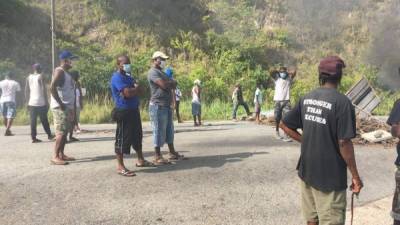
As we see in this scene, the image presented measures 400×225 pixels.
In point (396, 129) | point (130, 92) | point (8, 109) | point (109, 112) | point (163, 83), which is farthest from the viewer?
point (109, 112)

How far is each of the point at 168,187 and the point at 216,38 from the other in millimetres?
22362

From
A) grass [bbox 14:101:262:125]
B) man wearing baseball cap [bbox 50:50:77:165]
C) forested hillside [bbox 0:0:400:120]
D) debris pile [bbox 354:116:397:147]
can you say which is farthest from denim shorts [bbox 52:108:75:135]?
forested hillside [bbox 0:0:400:120]

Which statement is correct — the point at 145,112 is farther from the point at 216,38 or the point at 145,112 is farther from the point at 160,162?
the point at 160,162

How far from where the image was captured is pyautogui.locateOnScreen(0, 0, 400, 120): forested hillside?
77.7ft

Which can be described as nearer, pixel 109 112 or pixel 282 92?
pixel 282 92

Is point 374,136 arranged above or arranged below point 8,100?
below

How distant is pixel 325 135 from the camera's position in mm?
3465

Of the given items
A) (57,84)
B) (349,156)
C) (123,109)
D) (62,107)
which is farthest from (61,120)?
(349,156)

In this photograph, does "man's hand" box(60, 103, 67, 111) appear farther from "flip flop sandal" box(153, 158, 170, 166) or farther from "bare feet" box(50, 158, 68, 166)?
"flip flop sandal" box(153, 158, 170, 166)

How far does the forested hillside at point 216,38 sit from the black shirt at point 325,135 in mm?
17451

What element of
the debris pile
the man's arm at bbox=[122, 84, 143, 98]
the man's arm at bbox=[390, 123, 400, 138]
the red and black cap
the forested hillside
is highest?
the forested hillside

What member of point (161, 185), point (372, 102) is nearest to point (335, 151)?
point (161, 185)

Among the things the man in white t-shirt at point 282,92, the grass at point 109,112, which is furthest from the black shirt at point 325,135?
the grass at point 109,112

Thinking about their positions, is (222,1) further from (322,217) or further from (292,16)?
(322,217)
